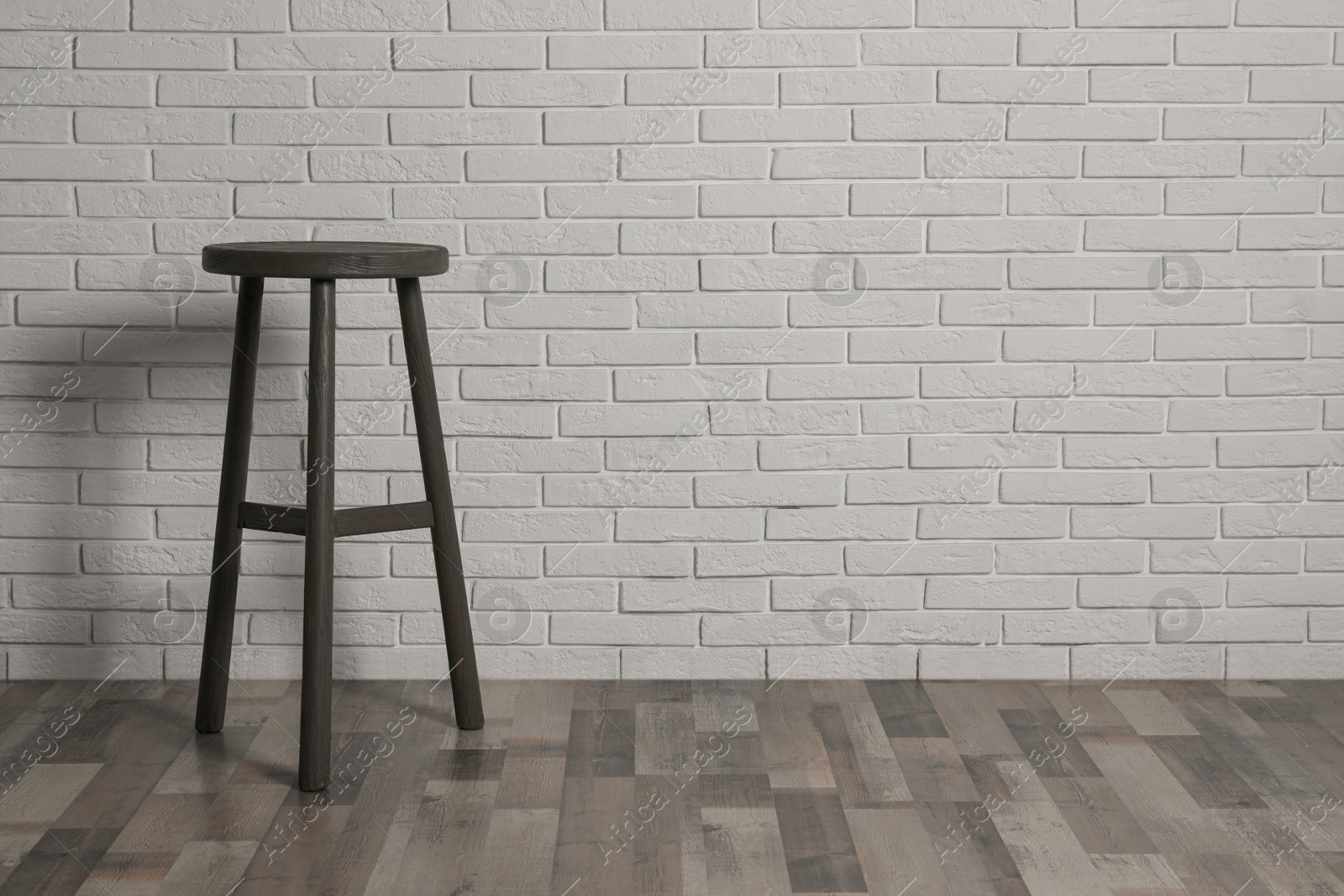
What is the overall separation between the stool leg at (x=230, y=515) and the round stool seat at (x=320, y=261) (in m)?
0.11

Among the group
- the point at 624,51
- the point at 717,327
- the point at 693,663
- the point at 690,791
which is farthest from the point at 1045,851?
the point at 624,51

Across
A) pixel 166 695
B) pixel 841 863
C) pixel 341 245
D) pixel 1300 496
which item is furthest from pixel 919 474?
pixel 166 695

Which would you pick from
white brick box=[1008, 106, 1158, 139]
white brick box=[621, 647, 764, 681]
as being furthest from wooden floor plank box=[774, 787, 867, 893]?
white brick box=[1008, 106, 1158, 139]

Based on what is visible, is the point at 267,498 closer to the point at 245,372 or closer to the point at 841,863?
the point at 245,372

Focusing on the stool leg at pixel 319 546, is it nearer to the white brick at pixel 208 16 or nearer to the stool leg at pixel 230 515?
the stool leg at pixel 230 515

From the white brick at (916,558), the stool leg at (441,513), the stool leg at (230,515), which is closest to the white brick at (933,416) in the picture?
the white brick at (916,558)

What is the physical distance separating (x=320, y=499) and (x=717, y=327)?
2.75ft

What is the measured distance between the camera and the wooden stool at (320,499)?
203cm

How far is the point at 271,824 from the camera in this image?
6.35 ft

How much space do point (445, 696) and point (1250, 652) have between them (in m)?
1.59

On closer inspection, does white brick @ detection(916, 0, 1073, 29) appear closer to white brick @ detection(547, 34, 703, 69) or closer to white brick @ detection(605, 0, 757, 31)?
white brick @ detection(605, 0, 757, 31)

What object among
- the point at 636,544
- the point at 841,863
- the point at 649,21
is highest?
the point at 649,21

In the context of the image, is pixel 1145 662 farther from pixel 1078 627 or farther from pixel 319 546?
pixel 319 546

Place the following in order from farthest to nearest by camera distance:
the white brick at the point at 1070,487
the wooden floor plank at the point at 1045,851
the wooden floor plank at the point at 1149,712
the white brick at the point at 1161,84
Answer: the white brick at the point at 1070,487 → the white brick at the point at 1161,84 → the wooden floor plank at the point at 1149,712 → the wooden floor plank at the point at 1045,851
